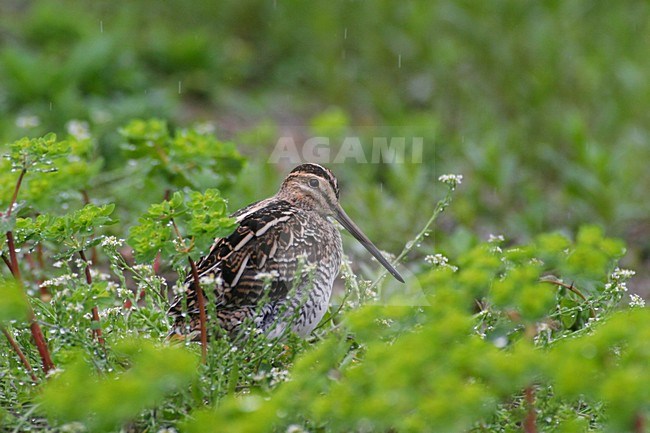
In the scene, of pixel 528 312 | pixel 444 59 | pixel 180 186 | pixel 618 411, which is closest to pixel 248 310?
pixel 180 186

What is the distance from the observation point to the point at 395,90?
703 cm

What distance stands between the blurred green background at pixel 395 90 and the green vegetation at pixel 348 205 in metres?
0.02

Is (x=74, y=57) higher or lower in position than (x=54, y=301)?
higher

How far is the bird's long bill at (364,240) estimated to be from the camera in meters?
3.47

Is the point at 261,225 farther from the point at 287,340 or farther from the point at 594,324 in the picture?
the point at 594,324

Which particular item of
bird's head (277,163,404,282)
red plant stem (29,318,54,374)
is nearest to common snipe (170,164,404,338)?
bird's head (277,163,404,282)

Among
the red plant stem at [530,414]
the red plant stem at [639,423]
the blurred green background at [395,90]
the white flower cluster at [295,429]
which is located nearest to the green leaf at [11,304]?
the white flower cluster at [295,429]

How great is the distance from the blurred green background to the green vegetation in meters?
0.02

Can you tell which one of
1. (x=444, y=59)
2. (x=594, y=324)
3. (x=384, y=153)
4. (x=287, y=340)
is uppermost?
(x=444, y=59)

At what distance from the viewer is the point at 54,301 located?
108 inches

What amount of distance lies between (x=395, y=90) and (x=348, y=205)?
5.91 feet

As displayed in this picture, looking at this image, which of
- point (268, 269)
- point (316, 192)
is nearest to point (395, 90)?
point (316, 192)

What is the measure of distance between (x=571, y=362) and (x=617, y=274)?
101 cm

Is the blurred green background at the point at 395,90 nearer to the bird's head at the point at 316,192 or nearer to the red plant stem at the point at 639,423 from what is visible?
the bird's head at the point at 316,192
